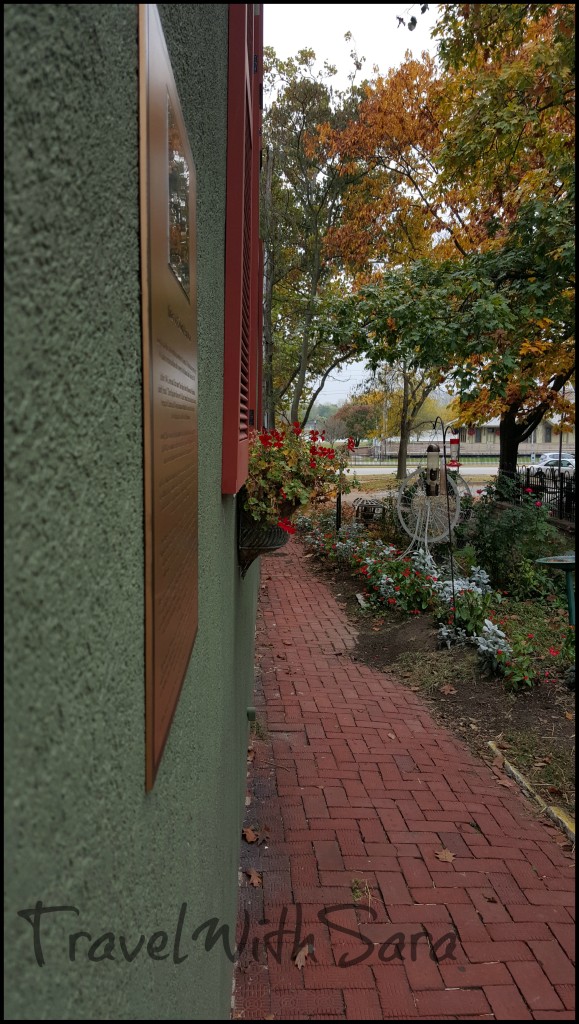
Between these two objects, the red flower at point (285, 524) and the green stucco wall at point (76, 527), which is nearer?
the green stucco wall at point (76, 527)

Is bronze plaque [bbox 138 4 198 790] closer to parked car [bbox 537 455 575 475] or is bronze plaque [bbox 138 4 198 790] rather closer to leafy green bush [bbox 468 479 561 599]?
leafy green bush [bbox 468 479 561 599]

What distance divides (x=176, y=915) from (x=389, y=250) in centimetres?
1571

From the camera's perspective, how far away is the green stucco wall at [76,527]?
439 mm

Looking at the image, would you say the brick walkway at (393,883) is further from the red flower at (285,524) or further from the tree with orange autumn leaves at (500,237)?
the tree with orange autumn leaves at (500,237)

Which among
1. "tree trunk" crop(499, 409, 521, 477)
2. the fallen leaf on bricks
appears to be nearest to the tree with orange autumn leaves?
"tree trunk" crop(499, 409, 521, 477)

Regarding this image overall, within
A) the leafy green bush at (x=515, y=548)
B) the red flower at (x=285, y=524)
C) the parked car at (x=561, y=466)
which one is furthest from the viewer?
the parked car at (x=561, y=466)

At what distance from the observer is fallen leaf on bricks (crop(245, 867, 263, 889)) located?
3436 mm

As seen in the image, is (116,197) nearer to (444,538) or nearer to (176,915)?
(176,915)

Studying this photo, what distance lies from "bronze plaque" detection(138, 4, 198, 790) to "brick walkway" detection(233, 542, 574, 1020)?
2.29 m

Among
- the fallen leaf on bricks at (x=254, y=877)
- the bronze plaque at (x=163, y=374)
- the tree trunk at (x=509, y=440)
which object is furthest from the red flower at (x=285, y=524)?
the tree trunk at (x=509, y=440)

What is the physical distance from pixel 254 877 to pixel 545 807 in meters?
1.85

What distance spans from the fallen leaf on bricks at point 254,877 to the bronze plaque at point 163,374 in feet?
8.54

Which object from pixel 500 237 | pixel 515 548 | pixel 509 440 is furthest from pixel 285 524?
pixel 509 440

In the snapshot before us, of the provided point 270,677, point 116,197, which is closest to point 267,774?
point 270,677
